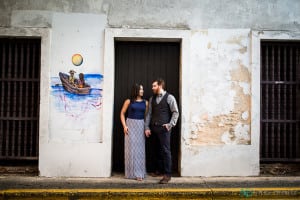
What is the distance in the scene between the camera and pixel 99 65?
6430mm

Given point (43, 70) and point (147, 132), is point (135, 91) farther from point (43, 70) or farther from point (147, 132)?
point (43, 70)

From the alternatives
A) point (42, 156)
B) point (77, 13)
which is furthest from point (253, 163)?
point (77, 13)

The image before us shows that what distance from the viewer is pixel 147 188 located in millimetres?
5547

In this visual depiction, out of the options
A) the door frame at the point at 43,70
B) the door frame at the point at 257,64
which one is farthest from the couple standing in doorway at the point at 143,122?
the door frame at the point at 257,64

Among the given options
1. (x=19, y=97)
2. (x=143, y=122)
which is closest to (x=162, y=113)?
(x=143, y=122)

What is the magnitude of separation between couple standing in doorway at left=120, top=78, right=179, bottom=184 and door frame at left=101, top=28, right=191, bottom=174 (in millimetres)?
312

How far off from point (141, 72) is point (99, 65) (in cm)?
91

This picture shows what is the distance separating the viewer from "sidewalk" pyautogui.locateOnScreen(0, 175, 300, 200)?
529cm

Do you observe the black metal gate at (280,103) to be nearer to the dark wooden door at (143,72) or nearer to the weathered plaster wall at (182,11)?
the weathered plaster wall at (182,11)

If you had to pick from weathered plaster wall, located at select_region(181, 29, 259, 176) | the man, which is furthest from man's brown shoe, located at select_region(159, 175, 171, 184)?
weathered plaster wall, located at select_region(181, 29, 259, 176)

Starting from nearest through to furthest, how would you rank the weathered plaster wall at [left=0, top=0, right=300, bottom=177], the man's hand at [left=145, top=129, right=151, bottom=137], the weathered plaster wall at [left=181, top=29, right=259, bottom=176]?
the man's hand at [left=145, top=129, right=151, bottom=137] < the weathered plaster wall at [left=0, top=0, right=300, bottom=177] < the weathered plaster wall at [left=181, top=29, right=259, bottom=176]

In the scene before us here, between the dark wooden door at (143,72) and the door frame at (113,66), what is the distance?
0.34 meters

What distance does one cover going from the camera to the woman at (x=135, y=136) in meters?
6.16

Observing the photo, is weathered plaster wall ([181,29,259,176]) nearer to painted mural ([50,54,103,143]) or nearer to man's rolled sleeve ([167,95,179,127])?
man's rolled sleeve ([167,95,179,127])
